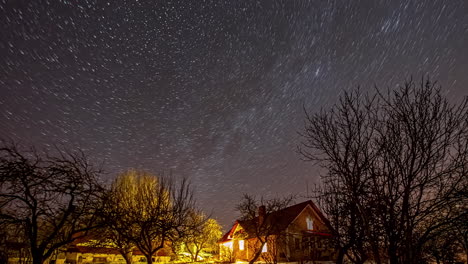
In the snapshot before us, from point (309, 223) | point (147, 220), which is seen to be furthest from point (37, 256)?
point (309, 223)

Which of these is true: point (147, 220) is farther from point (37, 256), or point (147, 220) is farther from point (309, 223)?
point (309, 223)

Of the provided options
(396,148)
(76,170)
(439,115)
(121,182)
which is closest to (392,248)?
(396,148)

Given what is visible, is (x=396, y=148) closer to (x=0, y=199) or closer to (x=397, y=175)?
(x=397, y=175)

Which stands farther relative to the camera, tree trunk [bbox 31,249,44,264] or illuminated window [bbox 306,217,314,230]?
illuminated window [bbox 306,217,314,230]

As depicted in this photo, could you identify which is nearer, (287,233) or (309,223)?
(287,233)

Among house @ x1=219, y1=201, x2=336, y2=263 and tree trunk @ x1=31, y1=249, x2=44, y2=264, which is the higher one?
tree trunk @ x1=31, y1=249, x2=44, y2=264

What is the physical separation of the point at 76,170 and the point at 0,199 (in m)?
1.48

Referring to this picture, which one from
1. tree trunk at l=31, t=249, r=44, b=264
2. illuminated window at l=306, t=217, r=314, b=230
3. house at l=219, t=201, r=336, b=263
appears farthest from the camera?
illuminated window at l=306, t=217, r=314, b=230

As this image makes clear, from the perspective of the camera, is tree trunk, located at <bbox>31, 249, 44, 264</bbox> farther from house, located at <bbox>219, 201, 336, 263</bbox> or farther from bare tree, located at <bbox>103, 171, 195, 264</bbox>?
house, located at <bbox>219, 201, 336, 263</bbox>

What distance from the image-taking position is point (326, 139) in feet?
19.0

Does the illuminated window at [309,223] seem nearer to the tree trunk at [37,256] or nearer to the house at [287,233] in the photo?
the house at [287,233]

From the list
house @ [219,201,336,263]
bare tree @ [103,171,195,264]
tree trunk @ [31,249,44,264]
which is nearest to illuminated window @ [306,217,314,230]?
house @ [219,201,336,263]

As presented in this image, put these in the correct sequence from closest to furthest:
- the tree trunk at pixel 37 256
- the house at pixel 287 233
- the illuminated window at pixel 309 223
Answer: the tree trunk at pixel 37 256 → the house at pixel 287 233 → the illuminated window at pixel 309 223

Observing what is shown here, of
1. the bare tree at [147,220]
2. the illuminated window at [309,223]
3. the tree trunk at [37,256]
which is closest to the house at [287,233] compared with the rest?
the illuminated window at [309,223]
